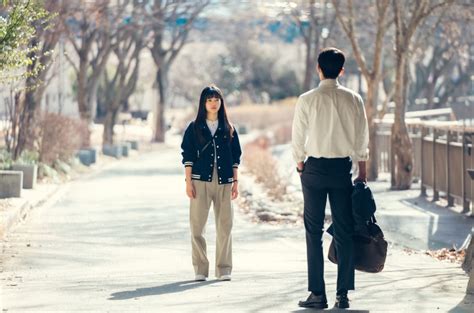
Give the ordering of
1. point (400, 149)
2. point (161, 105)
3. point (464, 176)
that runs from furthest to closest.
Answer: point (161, 105)
point (400, 149)
point (464, 176)

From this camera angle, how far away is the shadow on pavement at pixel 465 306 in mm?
9695

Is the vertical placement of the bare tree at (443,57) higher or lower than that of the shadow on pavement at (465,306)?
higher

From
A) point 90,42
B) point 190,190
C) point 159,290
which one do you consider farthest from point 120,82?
point 159,290

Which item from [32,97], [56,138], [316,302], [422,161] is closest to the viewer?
[316,302]

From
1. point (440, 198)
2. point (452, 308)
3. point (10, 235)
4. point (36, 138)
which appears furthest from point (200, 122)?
point (36, 138)

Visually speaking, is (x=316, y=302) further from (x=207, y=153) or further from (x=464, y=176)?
(x=464, y=176)

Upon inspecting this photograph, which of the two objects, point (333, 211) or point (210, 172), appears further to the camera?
point (210, 172)

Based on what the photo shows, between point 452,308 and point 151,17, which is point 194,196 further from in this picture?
point 151,17

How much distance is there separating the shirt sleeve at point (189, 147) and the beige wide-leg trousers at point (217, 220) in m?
0.21

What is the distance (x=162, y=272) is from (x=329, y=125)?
333 cm

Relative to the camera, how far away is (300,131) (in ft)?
32.2

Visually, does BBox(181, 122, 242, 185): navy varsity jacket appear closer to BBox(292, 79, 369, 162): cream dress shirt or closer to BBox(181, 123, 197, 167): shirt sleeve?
BBox(181, 123, 197, 167): shirt sleeve

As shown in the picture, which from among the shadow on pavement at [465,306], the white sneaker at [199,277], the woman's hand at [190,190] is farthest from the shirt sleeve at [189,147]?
the shadow on pavement at [465,306]

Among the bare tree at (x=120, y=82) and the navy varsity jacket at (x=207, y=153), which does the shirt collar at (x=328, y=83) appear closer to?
the navy varsity jacket at (x=207, y=153)
